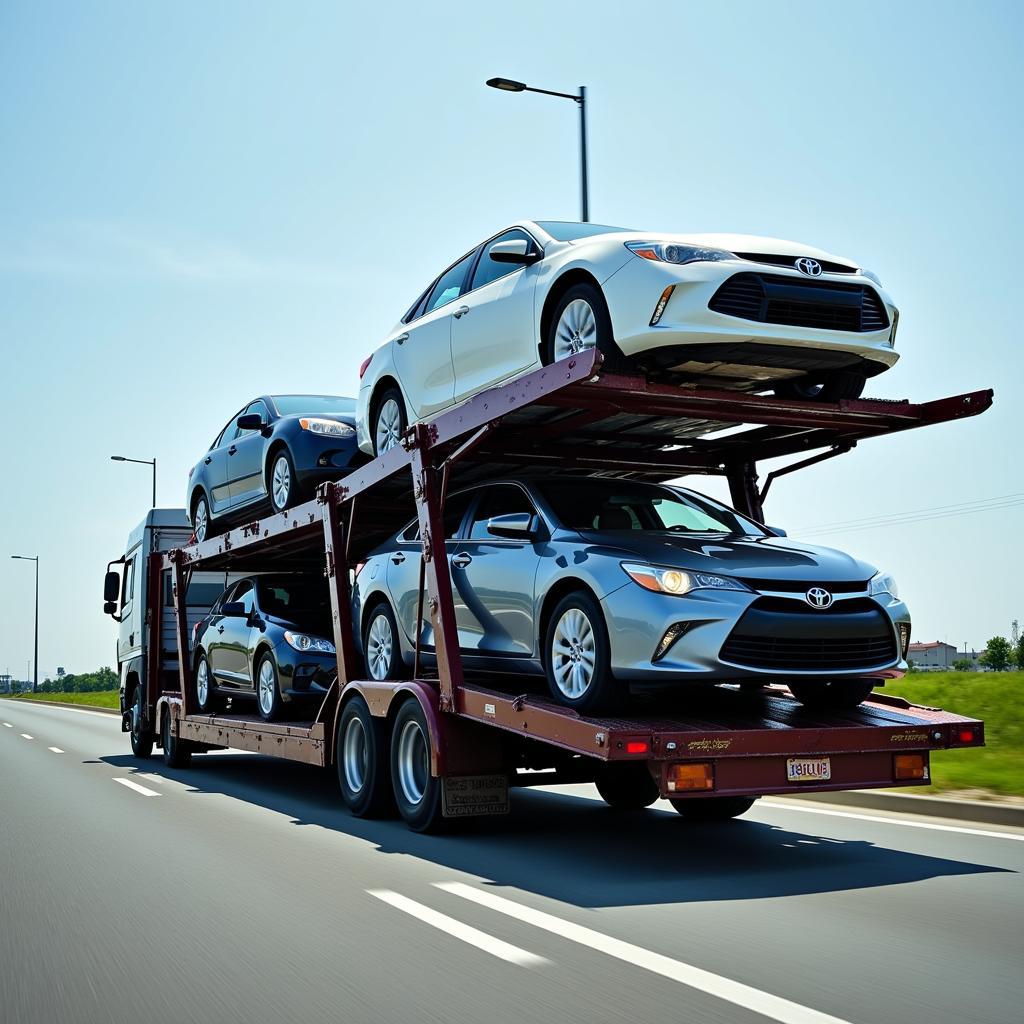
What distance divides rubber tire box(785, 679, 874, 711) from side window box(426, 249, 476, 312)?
379cm

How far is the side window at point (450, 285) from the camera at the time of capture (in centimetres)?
969

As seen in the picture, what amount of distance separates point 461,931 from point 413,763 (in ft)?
11.6

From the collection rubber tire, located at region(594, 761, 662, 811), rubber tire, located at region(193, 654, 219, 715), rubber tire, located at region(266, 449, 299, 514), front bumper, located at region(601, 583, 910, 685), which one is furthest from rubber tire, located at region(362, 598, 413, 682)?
rubber tire, located at region(193, 654, 219, 715)

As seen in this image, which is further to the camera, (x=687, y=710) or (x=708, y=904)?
(x=687, y=710)

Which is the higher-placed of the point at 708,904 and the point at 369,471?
the point at 369,471

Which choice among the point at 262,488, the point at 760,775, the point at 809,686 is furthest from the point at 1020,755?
the point at 262,488

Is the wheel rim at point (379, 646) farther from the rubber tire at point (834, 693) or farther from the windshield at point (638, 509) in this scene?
the rubber tire at point (834, 693)

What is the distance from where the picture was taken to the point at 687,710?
7.93 metres

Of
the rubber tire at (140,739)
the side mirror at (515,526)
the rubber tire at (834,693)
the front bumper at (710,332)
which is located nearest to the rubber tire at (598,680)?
the side mirror at (515,526)

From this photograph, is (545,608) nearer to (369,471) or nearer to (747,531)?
(747,531)

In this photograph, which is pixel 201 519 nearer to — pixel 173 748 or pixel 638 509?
pixel 173 748

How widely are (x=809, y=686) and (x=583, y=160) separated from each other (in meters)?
9.57

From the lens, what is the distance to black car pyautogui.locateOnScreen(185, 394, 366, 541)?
12.1 meters

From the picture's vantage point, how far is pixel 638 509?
343 inches
